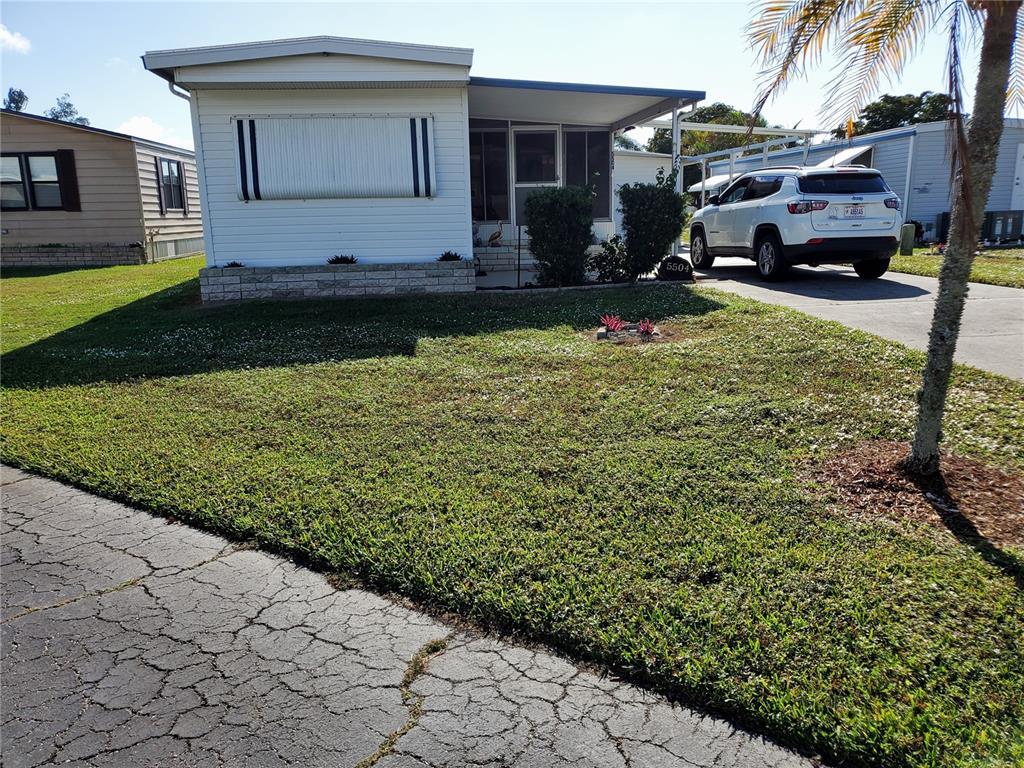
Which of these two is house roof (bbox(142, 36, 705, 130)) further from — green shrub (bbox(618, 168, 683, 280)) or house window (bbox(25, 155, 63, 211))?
house window (bbox(25, 155, 63, 211))

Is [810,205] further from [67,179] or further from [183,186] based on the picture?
[183,186]

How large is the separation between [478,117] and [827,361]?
1069 centimetres

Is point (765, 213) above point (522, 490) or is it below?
above

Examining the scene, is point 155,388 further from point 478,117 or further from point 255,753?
point 478,117

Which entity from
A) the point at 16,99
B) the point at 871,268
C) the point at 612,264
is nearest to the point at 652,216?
the point at 612,264

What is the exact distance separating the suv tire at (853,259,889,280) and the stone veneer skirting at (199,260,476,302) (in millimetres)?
6685

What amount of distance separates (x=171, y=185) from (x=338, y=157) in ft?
43.9

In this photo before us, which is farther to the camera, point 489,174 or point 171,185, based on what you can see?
point 171,185

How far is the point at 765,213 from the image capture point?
38.5 ft

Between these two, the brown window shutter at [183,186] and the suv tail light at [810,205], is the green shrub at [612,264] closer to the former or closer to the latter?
the suv tail light at [810,205]

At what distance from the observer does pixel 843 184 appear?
11.1 metres

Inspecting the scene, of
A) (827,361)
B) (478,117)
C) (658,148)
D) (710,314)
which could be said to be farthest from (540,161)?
(658,148)

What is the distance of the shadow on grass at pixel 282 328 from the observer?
302 inches

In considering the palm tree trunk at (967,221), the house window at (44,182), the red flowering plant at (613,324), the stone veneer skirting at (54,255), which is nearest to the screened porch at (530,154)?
the red flowering plant at (613,324)
